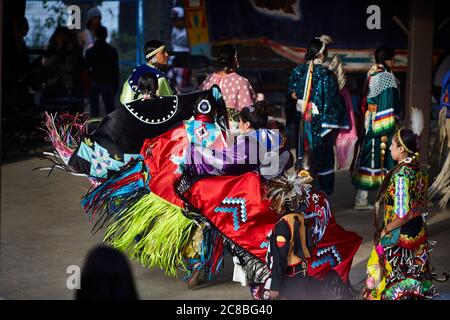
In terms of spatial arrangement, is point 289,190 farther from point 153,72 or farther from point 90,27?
point 90,27

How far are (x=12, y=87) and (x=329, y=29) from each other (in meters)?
4.96

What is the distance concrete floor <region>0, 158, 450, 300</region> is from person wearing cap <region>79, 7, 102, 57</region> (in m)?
4.47

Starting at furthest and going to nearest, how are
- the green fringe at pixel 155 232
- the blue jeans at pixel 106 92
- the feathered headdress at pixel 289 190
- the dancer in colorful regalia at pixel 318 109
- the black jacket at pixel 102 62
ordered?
the blue jeans at pixel 106 92 < the black jacket at pixel 102 62 < the dancer in colorful regalia at pixel 318 109 < the green fringe at pixel 155 232 < the feathered headdress at pixel 289 190

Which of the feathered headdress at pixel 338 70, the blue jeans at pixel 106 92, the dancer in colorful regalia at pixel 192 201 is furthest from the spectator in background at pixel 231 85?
the blue jeans at pixel 106 92

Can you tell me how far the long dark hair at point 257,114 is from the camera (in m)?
7.65

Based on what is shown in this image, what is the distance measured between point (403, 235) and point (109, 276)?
3199mm

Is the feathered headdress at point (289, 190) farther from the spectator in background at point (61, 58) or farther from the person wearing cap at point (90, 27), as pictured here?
the person wearing cap at point (90, 27)

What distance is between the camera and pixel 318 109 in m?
10.2

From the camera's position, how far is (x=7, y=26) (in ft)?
49.1

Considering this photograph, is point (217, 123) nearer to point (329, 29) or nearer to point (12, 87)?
point (12, 87)

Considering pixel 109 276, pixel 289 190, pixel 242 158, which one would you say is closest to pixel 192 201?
pixel 242 158

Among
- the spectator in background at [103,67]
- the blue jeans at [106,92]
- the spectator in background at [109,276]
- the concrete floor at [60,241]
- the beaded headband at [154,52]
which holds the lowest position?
the concrete floor at [60,241]

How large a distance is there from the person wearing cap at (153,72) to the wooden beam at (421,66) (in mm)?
2506
